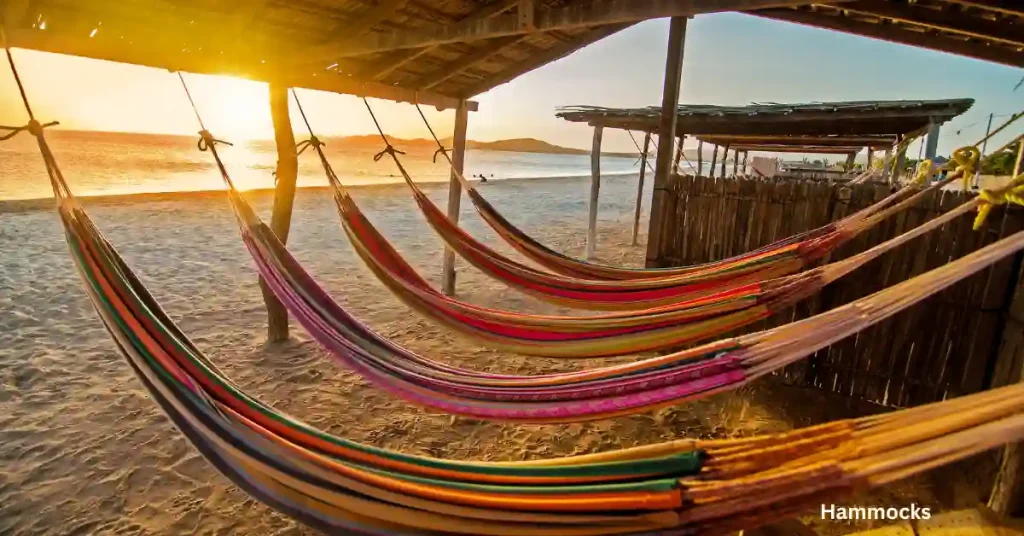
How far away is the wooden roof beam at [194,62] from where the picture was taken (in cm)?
162

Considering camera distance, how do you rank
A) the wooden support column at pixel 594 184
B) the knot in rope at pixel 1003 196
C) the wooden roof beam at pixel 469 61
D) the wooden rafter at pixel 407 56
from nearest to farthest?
the knot in rope at pixel 1003 196 < the wooden rafter at pixel 407 56 < the wooden roof beam at pixel 469 61 < the wooden support column at pixel 594 184

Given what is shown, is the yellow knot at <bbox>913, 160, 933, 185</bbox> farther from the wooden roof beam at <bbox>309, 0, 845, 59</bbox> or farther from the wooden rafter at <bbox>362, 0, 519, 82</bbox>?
the wooden rafter at <bbox>362, 0, 519, 82</bbox>

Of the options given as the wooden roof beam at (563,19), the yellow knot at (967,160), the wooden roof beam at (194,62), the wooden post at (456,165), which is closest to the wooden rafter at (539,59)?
the wooden post at (456,165)

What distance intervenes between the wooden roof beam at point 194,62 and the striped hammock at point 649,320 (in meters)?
0.73

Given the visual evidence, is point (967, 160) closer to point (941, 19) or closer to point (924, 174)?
point (941, 19)

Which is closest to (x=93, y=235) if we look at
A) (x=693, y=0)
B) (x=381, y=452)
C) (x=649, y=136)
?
(x=381, y=452)

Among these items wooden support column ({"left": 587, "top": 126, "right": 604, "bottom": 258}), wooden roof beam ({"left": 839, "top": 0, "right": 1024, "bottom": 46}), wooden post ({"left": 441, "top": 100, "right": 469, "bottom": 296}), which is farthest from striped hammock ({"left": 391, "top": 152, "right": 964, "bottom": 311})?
wooden support column ({"left": 587, "top": 126, "right": 604, "bottom": 258})

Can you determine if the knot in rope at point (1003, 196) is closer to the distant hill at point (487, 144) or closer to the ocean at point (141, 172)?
the ocean at point (141, 172)

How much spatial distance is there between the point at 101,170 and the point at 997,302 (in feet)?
56.2

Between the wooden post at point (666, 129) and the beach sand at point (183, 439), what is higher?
the wooden post at point (666, 129)

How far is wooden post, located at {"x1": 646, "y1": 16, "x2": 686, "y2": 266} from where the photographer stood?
2.15 m

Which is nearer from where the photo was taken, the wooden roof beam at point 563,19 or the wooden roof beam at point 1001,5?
the wooden roof beam at point 1001,5

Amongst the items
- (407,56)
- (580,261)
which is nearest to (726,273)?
(580,261)

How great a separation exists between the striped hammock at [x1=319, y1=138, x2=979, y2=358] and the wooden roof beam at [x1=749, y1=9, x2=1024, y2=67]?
53cm
